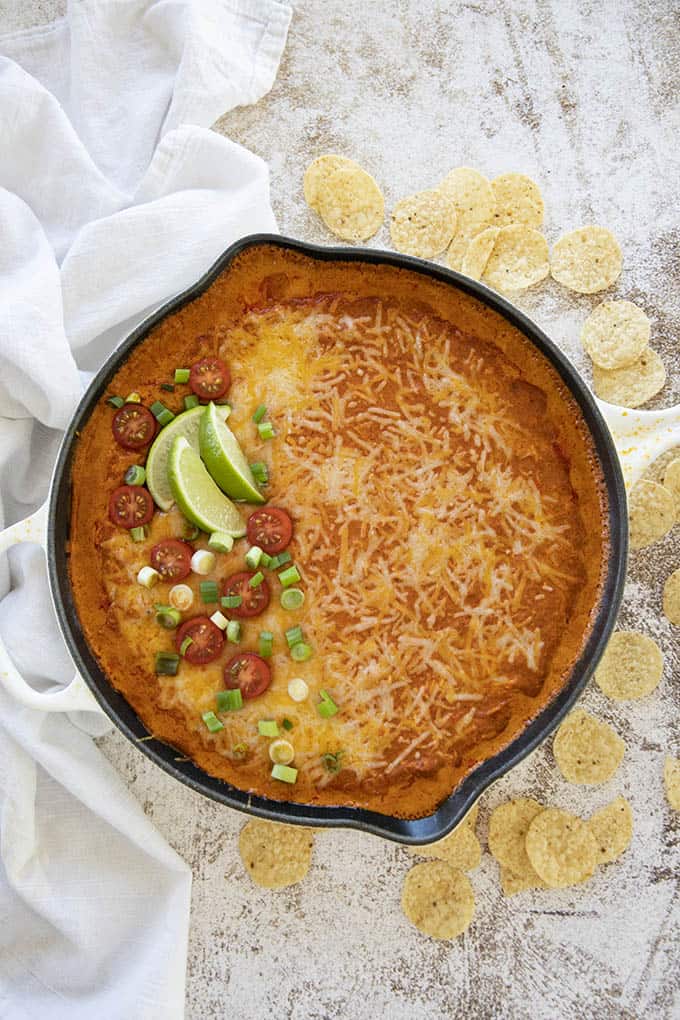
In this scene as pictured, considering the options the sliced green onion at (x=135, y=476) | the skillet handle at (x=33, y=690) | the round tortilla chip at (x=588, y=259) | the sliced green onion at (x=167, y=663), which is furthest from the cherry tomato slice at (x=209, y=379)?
the round tortilla chip at (x=588, y=259)

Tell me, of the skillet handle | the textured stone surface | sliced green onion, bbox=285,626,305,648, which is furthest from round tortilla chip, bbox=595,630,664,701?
the skillet handle

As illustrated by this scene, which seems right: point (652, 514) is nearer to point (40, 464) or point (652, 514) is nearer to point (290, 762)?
point (290, 762)

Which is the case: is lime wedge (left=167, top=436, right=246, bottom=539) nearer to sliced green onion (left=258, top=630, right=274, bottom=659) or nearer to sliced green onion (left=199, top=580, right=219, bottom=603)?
sliced green onion (left=199, top=580, right=219, bottom=603)

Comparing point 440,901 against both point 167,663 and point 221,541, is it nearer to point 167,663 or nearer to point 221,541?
point 167,663

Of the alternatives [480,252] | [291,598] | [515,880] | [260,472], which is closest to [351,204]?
[480,252]

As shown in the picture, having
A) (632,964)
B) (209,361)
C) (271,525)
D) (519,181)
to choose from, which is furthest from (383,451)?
(632,964)
